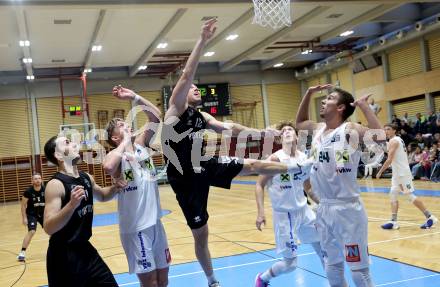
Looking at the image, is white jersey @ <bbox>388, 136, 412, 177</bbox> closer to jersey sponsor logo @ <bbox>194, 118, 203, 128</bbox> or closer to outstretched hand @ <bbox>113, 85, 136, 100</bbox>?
jersey sponsor logo @ <bbox>194, 118, 203, 128</bbox>

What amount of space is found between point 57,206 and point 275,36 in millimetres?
17492

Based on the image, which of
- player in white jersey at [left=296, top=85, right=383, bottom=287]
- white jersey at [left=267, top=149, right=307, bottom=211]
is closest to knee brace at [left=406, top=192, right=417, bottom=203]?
white jersey at [left=267, top=149, right=307, bottom=211]

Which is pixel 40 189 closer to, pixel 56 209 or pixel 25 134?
pixel 56 209

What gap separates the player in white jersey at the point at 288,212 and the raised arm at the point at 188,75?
4.46 feet

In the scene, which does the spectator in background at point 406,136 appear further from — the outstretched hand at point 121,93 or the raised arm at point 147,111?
the outstretched hand at point 121,93

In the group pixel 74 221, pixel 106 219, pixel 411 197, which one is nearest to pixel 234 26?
pixel 106 219

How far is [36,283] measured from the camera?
6.84 m

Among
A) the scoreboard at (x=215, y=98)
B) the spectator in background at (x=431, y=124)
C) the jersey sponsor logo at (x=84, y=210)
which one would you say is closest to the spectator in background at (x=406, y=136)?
the spectator in background at (x=431, y=124)

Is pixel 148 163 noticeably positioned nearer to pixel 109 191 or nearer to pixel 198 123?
pixel 109 191

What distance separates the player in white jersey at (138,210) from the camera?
437 cm

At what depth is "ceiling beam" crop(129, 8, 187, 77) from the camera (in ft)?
52.5

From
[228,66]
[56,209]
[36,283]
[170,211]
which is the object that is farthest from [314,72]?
[56,209]

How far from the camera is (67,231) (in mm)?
3662

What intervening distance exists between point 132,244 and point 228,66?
2170 centimetres
